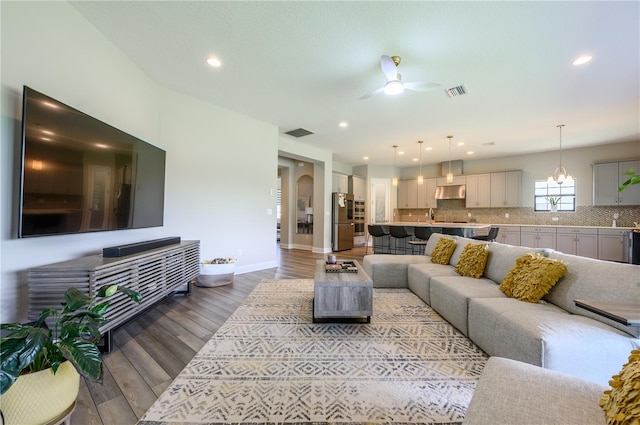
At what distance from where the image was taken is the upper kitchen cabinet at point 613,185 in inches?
223

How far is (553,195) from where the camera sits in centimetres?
676

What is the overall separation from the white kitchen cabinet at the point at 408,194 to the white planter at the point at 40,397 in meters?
9.04

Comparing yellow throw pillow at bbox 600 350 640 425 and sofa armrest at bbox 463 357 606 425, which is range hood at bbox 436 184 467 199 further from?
yellow throw pillow at bbox 600 350 640 425

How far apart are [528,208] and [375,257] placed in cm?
584

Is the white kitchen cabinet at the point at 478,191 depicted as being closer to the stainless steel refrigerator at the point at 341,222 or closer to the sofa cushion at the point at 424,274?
the stainless steel refrigerator at the point at 341,222

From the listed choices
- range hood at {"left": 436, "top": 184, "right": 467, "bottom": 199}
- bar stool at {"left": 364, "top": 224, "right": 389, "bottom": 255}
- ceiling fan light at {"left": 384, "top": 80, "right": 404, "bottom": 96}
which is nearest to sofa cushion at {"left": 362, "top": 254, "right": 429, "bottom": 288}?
bar stool at {"left": 364, "top": 224, "right": 389, "bottom": 255}

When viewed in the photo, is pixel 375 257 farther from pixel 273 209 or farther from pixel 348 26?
pixel 348 26

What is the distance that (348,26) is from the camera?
2.41 meters

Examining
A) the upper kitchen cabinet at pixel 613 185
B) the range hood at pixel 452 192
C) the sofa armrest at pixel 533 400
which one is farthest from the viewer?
the range hood at pixel 452 192

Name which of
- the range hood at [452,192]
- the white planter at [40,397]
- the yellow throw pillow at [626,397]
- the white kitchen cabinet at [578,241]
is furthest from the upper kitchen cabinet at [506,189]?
the white planter at [40,397]

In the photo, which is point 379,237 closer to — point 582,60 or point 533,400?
point 582,60

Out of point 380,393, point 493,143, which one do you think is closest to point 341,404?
point 380,393

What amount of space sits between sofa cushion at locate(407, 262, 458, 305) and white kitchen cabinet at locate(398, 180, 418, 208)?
222 inches

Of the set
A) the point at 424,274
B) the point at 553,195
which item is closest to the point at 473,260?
the point at 424,274
